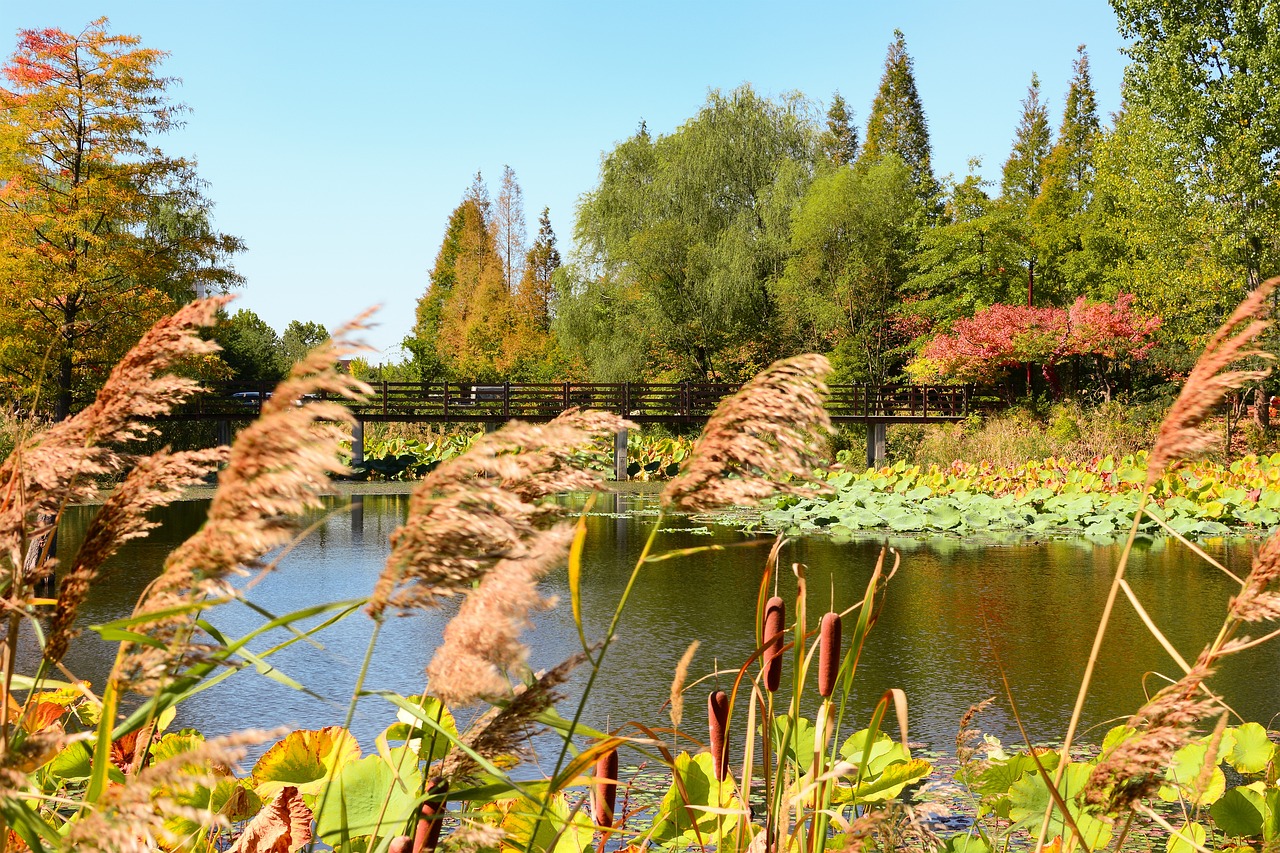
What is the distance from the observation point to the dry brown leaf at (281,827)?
138cm

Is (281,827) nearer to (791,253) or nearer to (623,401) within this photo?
(623,401)

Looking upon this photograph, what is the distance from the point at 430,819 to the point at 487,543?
0.35m

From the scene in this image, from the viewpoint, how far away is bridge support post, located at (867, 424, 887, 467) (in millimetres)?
21703

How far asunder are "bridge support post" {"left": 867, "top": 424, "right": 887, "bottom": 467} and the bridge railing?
0.96 feet

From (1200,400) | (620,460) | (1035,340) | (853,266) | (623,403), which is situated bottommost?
(620,460)

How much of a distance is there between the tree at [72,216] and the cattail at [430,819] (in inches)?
608

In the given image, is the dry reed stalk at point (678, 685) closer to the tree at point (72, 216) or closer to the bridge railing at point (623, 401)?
Result: the tree at point (72, 216)

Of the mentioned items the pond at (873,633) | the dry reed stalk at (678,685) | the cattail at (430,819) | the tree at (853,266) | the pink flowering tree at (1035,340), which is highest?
the tree at (853,266)

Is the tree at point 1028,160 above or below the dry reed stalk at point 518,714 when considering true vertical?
above

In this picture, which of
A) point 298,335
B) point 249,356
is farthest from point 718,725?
point 298,335

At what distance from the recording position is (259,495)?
73 centimetres

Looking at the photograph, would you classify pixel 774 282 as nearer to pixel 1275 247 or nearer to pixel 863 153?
pixel 863 153

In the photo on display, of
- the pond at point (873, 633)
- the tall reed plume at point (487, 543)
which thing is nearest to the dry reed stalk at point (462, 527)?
the tall reed plume at point (487, 543)

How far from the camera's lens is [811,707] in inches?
179
